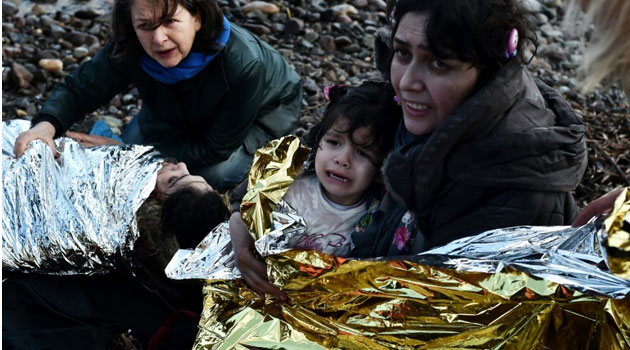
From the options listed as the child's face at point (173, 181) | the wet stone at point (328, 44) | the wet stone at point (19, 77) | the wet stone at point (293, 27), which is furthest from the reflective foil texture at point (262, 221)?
the wet stone at point (293, 27)

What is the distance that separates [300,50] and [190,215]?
7.16 feet

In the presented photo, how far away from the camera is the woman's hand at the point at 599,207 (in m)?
1.42

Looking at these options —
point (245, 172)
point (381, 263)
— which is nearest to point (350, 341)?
point (381, 263)

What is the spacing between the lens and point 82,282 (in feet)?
7.14

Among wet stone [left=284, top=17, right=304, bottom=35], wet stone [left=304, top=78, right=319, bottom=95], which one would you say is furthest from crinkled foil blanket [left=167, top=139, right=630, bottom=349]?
wet stone [left=284, top=17, right=304, bottom=35]

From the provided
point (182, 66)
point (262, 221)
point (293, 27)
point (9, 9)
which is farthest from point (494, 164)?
point (9, 9)

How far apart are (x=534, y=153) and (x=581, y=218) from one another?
0.17 meters

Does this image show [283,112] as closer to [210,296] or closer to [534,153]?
[210,296]

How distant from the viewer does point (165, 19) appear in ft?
7.91

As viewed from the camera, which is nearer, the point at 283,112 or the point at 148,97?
the point at 148,97

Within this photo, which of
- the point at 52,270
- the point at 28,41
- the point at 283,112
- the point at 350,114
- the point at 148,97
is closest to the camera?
the point at 350,114

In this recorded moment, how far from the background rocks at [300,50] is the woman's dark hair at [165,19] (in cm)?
88

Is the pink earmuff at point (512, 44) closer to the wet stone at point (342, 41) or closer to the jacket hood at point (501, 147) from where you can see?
the jacket hood at point (501, 147)

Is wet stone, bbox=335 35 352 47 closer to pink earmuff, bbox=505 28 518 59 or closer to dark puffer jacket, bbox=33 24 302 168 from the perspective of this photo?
dark puffer jacket, bbox=33 24 302 168
